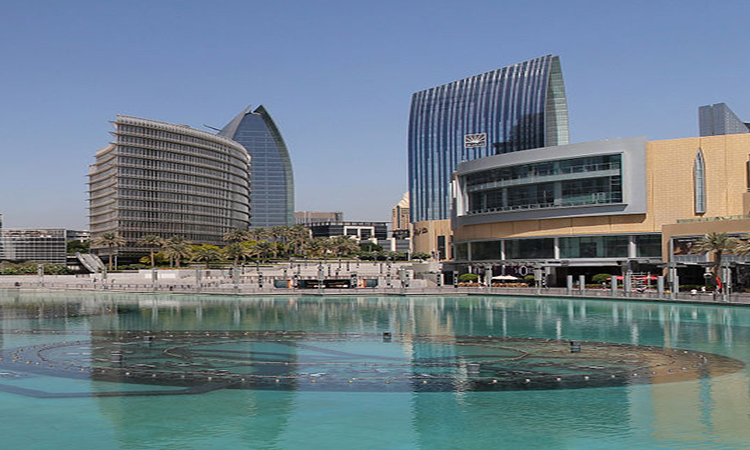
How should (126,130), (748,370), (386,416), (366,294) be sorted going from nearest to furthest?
(386,416), (748,370), (366,294), (126,130)

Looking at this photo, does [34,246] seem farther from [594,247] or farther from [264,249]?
[594,247]

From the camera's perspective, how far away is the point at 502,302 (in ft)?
310

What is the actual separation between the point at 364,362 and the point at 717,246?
6478 cm

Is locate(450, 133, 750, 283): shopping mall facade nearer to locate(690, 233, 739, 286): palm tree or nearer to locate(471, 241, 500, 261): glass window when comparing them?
locate(471, 241, 500, 261): glass window

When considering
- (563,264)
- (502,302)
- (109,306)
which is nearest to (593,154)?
(563,264)

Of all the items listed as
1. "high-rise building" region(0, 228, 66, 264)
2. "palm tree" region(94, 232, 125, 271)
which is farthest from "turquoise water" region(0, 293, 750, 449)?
"high-rise building" region(0, 228, 66, 264)

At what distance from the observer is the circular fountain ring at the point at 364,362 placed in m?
37.2

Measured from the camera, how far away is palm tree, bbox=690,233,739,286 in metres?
91.6

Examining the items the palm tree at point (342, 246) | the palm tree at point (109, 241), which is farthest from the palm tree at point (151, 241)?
the palm tree at point (342, 246)

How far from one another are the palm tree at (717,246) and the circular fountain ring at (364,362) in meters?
49.0

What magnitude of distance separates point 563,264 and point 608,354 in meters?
70.8

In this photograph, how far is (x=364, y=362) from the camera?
43.4 meters

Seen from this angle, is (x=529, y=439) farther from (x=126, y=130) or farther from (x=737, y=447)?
(x=126, y=130)

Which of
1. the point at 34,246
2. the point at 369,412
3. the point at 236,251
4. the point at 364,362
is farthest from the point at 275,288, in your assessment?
the point at 34,246
